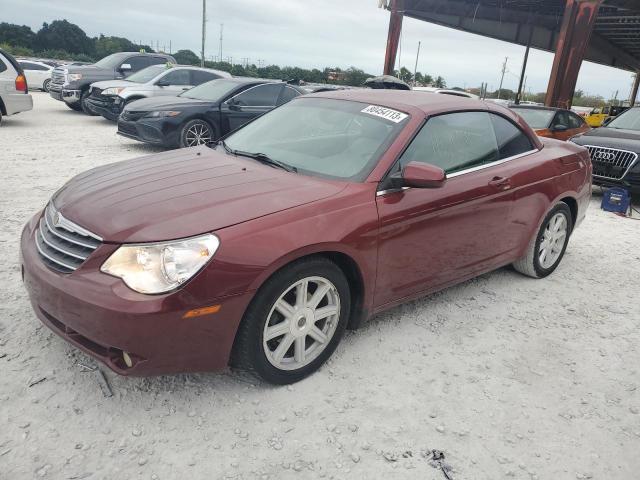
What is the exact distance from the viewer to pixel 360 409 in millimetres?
2631

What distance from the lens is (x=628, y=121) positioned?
907 centimetres

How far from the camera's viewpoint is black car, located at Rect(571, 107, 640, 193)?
7.50 meters

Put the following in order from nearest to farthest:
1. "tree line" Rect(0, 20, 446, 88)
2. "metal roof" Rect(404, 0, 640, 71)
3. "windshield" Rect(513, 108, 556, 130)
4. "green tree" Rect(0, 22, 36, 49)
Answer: "windshield" Rect(513, 108, 556, 130) → "metal roof" Rect(404, 0, 640, 71) → "tree line" Rect(0, 20, 446, 88) → "green tree" Rect(0, 22, 36, 49)

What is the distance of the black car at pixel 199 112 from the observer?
28.6ft

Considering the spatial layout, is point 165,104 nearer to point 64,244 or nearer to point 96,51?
point 64,244

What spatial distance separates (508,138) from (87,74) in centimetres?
1298

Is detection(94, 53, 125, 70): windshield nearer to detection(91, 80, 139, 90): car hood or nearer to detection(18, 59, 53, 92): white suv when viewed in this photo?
detection(91, 80, 139, 90): car hood

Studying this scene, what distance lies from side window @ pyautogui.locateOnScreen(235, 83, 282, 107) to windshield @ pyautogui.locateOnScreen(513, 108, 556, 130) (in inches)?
192

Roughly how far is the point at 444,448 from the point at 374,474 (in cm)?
40

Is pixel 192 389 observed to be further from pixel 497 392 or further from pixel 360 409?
pixel 497 392

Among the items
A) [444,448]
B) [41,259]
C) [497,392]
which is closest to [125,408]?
[41,259]

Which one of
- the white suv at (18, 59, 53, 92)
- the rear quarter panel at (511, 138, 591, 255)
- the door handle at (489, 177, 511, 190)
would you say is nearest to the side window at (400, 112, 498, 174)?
the door handle at (489, 177, 511, 190)

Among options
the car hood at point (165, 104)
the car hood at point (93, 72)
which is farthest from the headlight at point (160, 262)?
the car hood at point (93, 72)

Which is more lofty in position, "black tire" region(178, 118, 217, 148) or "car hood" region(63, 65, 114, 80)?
"car hood" region(63, 65, 114, 80)
